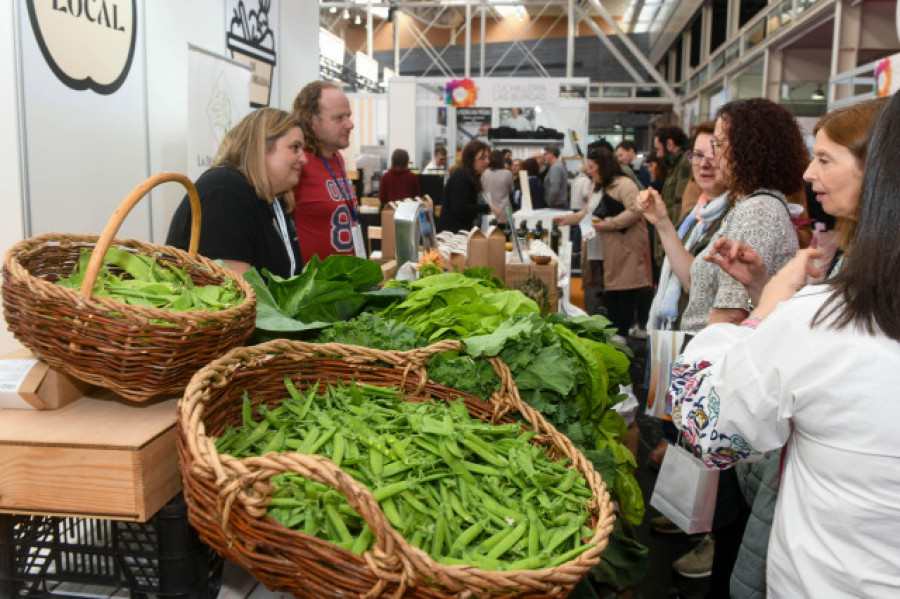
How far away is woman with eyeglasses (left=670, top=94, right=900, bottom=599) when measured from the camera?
1.09 meters

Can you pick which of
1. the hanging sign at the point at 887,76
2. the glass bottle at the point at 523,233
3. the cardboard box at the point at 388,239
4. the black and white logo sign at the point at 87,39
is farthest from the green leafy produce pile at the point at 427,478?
the hanging sign at the point at 887,76

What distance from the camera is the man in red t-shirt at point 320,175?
3.26m

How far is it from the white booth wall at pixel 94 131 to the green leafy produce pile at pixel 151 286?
193cm

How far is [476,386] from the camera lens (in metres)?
1.57

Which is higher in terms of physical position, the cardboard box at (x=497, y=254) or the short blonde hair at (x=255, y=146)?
the short blonde hair at (x=255, y=146)

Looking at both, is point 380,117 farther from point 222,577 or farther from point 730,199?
point 222,577

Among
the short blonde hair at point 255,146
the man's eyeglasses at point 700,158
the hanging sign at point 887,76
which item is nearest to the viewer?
the short blonde hair at point 255,146

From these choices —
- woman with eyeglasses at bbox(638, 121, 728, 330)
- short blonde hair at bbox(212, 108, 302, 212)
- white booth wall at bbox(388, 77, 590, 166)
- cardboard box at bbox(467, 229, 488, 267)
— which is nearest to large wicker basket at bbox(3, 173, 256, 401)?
short blonde hair at bbox(212, 108, 302, 212)

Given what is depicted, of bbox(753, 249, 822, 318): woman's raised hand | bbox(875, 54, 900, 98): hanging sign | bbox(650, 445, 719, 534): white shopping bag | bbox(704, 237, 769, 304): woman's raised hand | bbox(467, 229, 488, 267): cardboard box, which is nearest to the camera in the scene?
bbox(753, 249, 822, 318): woman's raised hand

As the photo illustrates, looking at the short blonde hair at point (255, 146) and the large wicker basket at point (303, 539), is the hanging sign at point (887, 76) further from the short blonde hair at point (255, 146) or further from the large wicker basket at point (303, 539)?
the large wicker basket at point (303, 539)

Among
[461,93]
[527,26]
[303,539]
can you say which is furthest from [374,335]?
[527,26]

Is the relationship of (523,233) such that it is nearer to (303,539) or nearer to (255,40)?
(255,40)

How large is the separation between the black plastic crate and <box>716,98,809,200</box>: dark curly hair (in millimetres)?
2011

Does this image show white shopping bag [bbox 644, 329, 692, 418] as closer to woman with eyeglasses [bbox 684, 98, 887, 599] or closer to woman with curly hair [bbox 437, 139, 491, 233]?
woman with eyeglasses [bbox 684, 98, 887, 599]
